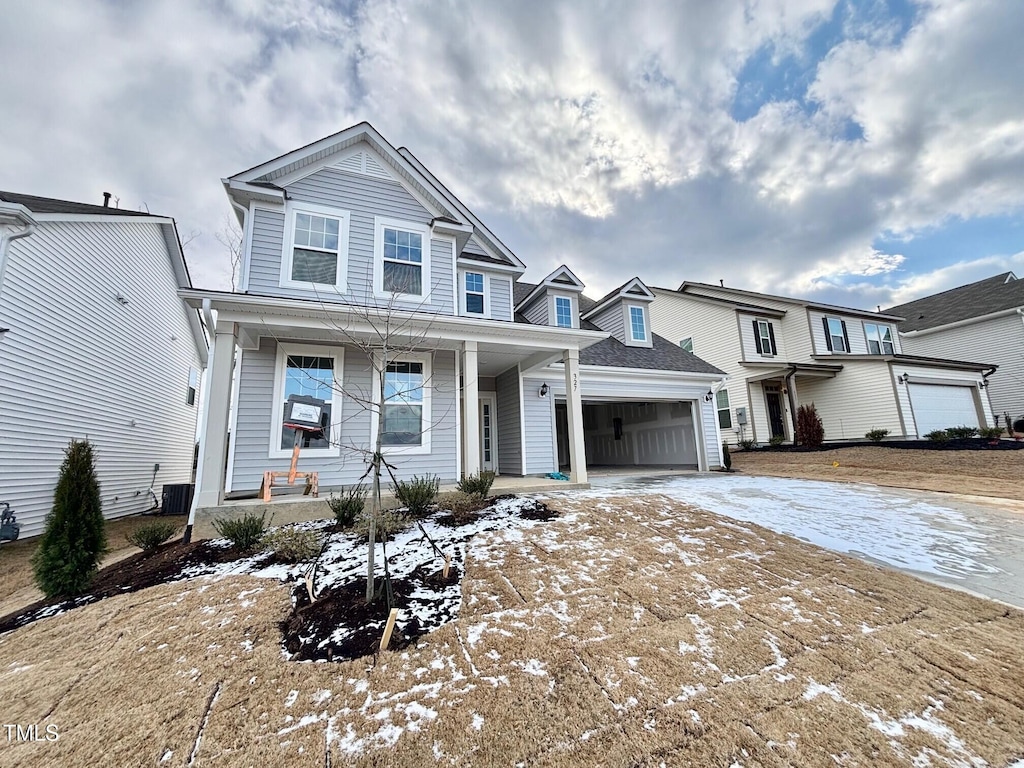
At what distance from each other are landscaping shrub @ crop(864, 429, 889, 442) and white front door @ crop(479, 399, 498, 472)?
14.5 meters

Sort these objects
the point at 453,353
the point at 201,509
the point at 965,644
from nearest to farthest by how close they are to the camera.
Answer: the point at 965,644 < the point at 201,509 < the point at 453,353

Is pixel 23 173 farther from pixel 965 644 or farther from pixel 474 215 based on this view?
pixel 965 644

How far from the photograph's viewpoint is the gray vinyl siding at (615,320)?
1323 centimetres

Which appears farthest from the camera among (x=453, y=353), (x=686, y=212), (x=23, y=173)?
(x=686, y=212)

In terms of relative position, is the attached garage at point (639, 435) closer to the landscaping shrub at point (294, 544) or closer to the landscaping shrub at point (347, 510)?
the landscaping shrub at point (347, 510)

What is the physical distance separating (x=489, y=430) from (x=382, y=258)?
5406 millimetres

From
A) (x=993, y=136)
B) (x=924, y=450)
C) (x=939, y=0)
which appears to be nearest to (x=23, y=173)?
(x=939, y=0)

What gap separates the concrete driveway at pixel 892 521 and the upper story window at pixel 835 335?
1154 cm

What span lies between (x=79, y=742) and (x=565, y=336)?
305 inches

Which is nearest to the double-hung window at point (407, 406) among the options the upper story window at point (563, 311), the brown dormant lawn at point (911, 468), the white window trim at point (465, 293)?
the white window trim at point (465, 293)

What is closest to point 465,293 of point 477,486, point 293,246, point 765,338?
point 293,246

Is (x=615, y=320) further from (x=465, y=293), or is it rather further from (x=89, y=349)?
(x=89, y=349)

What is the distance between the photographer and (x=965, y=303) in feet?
68.5

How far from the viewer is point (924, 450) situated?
1133cm
